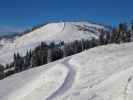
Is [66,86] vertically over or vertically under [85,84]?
under

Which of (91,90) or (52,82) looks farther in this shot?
(52,82)

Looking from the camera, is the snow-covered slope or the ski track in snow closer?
the snow-covered slope

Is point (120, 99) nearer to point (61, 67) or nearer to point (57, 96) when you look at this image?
point (57, 96)

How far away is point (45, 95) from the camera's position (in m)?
38.3

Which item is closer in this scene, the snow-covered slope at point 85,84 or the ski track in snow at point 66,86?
the snow-covered slope at point 85,84

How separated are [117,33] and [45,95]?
267 feet

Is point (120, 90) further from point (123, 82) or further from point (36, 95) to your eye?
point (36, 95)

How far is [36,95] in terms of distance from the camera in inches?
1574

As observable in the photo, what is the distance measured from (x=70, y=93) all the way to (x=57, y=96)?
2.03m

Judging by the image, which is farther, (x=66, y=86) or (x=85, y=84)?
(x=66, y=86)

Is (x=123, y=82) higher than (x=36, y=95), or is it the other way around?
(x=123, y=82)

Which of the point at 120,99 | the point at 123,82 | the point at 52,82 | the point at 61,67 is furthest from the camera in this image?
the point at 61,67

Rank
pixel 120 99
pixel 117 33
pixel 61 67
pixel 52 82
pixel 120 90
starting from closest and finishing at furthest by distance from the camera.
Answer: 1. pixel 120 99
2. pixel 120 90
3. pixel 52 82
4. pixel 61 67
5. pixel 117 33

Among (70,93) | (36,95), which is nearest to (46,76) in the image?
(36,95)
